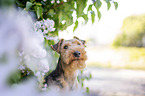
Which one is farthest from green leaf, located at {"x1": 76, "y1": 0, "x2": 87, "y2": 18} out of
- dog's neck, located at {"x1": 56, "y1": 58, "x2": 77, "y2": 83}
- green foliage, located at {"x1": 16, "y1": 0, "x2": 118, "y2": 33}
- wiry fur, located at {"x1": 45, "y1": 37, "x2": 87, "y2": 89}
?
dog's neck, located at {"x1": 56, "y1": 58, "x2": 77, "y2": 83}

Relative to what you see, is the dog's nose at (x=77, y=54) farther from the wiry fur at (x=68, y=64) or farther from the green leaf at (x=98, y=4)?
the green leaf at (x=98, y=4)

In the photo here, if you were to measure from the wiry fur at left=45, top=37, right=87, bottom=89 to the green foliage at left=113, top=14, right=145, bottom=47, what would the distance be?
13092 mm

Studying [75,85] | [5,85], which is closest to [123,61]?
[75,85]

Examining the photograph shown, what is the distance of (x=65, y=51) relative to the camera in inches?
46.9

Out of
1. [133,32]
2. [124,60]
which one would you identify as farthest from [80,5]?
[133,32]

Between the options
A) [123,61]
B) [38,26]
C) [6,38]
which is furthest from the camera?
[123,61]

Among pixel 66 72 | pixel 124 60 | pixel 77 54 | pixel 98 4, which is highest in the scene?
pixel 98 4

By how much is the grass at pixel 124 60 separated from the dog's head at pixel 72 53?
849 cm

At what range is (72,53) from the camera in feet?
3.69

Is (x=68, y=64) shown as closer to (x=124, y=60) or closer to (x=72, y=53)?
(x=72, y=53)

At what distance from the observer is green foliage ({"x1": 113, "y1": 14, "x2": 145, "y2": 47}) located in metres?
13.7

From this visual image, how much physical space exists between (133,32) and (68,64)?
13.8 meters

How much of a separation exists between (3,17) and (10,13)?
2 centimetres

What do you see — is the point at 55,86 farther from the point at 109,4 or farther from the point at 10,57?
the point at 10,57
